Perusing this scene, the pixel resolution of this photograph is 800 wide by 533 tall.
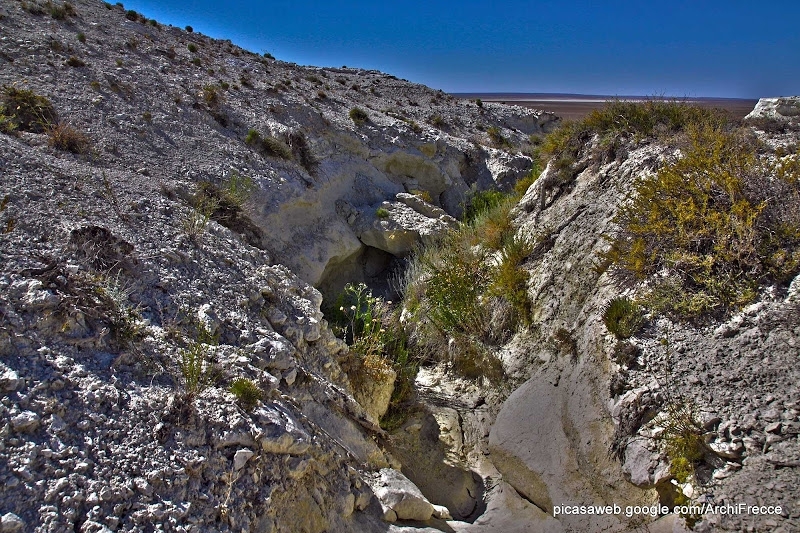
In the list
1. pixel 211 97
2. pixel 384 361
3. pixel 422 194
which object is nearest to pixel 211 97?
pixel 211 97

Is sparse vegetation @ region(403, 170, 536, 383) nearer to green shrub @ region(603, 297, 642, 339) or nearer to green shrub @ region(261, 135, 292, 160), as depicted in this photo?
green shrub @ region(603, 297, 642, 339)

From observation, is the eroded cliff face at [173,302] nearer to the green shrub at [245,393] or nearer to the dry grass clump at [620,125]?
the green shrub at [245,393]

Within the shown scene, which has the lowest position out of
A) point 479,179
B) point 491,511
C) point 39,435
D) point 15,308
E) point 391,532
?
point 491,511

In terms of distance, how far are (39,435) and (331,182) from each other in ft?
24.6

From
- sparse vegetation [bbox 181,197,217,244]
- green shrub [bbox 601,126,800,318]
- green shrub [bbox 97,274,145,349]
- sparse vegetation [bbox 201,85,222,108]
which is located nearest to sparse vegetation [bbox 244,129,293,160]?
sparse vegetation [bbox 201,85,222,108]

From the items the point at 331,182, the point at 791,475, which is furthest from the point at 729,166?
the point at 331,182

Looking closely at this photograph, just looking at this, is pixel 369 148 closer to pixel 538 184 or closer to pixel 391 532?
pixel 538 184

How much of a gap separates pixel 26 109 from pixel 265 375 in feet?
20.4

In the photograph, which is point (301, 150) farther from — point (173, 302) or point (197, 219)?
point (173, 302)

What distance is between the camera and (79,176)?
221 inches

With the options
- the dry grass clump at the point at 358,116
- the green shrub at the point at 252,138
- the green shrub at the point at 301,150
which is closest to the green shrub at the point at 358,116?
the dry grass clump at the point at 358,116

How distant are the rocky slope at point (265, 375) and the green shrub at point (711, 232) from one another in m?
0.27

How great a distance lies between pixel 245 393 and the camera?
349 centimetres

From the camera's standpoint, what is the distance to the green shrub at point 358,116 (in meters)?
11.8
